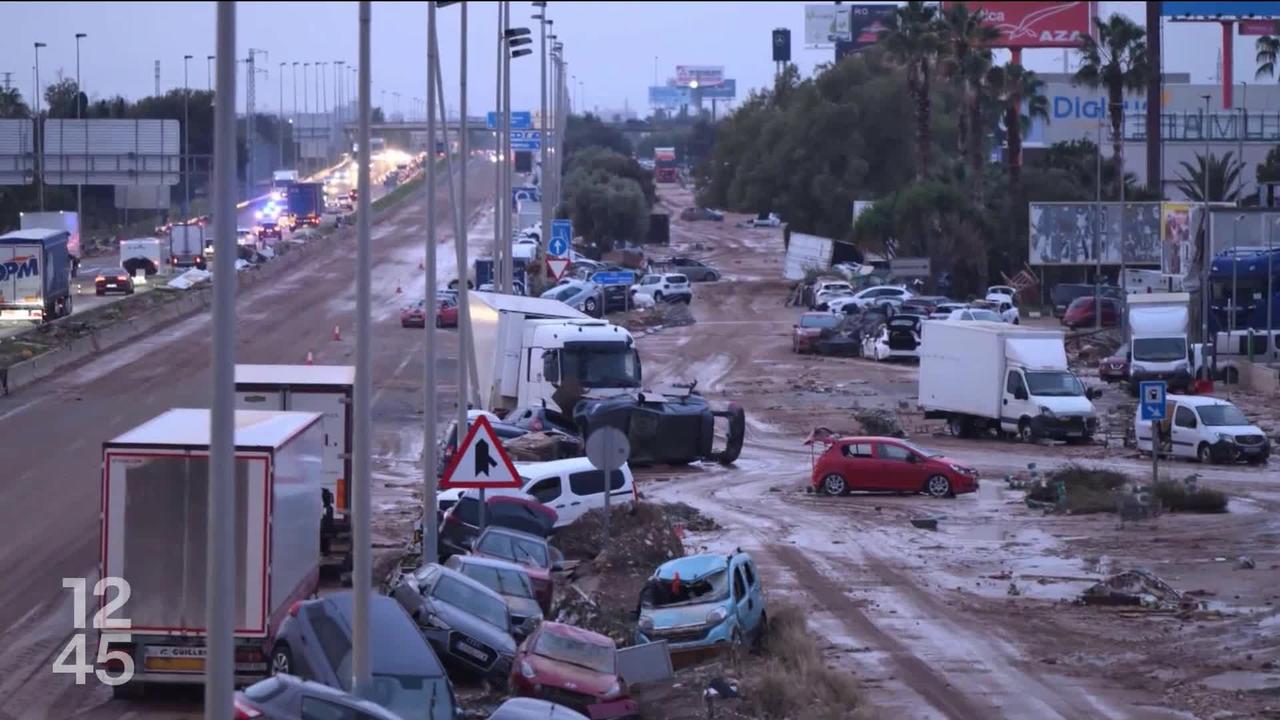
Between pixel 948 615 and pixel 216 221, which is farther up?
pixel 216 221

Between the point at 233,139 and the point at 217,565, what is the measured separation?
2.21m

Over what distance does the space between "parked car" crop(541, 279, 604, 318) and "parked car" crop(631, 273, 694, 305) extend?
9241mm

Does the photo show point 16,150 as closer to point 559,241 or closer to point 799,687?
point 559,241

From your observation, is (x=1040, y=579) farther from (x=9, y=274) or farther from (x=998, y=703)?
(x=9, y=274)

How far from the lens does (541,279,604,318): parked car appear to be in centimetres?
5975

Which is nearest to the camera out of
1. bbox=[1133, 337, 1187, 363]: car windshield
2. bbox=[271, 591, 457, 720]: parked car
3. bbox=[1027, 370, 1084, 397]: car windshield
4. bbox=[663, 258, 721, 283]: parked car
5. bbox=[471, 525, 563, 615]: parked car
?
bbox=[271, 591, 457, 720]: parked car

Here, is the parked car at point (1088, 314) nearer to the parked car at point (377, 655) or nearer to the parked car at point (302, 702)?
the parked car at point (377, 655)

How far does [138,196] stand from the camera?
97.1 m

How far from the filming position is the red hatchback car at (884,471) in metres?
31.3

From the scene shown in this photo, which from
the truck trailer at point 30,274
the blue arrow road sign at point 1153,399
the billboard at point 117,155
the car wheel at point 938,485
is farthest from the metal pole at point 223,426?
the billboard at point 117,155

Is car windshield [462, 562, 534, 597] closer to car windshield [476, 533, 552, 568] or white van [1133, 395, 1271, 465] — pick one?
car windshield [476, 533, 552, 568]

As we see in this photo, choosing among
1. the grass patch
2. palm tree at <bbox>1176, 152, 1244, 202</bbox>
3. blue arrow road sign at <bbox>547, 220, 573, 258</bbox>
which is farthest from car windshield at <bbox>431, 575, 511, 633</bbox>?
palm tree at <bbox>1176, 152, 1244, 202</bbox>

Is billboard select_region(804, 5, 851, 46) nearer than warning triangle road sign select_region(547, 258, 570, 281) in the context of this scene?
No

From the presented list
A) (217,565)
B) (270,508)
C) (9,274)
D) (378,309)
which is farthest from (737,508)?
(378,309)
